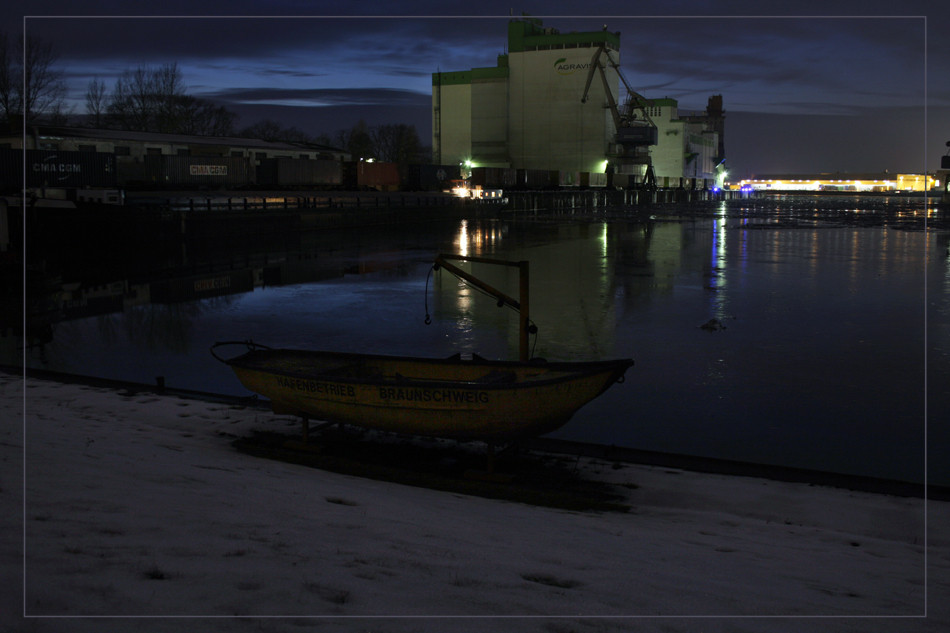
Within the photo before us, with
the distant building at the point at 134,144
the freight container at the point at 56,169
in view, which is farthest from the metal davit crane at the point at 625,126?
the freight container at the point at 56,169

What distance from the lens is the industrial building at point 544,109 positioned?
93.5 meters

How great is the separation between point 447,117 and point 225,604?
104m

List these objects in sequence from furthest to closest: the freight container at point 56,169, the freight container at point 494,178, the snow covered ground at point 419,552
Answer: the freight container at point 494,178 → the freight container at point 56,169 → the snow covered ground at point 419,552

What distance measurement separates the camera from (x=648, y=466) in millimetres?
8680

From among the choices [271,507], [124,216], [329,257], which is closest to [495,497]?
[271,507]

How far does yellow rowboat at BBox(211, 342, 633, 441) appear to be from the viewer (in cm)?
840

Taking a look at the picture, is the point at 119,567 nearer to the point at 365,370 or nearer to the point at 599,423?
the point at 365,370

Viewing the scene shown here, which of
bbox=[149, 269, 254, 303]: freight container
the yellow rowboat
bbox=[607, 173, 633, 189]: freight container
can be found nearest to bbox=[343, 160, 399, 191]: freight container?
bbox=[607, 173, 633, 189]: freight container

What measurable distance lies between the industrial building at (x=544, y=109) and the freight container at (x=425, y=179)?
83.5 feet

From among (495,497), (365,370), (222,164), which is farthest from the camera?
(222,164)

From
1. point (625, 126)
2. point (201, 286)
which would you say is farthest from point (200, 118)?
point (201, 286)

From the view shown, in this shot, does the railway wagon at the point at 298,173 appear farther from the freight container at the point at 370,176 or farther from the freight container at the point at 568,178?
the freight container at the point at 568,178

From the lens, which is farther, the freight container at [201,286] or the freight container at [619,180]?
the freight container at [619,180]

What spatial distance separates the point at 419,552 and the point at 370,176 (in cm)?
6448
